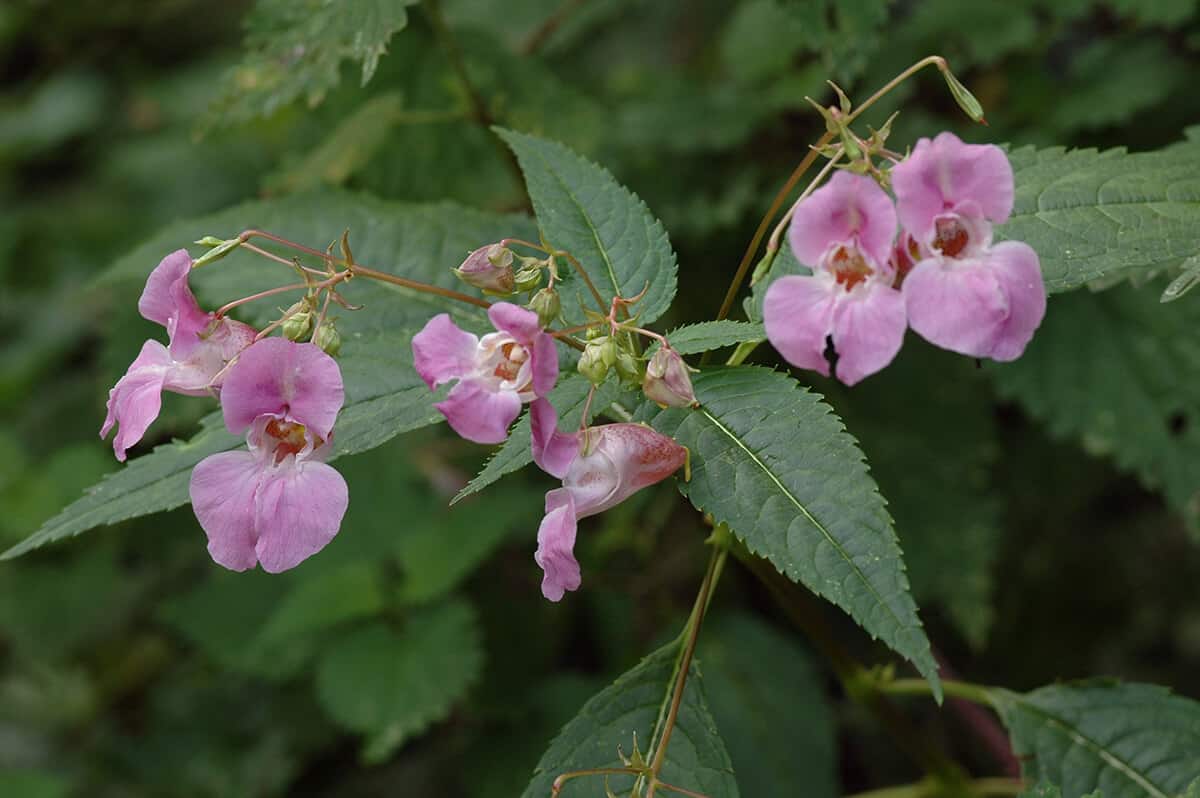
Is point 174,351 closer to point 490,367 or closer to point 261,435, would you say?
point 261,435

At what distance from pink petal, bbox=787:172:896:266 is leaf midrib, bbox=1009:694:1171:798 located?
3.26ft

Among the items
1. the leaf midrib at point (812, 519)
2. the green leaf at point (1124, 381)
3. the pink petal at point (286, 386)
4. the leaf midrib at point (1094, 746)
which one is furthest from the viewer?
the green leaf at point (1124, 381)

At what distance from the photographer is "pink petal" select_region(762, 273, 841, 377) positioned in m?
1.20

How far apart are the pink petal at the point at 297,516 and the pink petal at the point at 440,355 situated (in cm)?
17

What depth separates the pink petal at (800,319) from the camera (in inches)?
47.2

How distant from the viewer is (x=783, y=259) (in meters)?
1.55

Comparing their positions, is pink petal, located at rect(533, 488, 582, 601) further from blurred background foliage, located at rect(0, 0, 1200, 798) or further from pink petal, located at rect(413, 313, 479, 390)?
blurred background foliage, located at rect(0, 0, 1200, 798)

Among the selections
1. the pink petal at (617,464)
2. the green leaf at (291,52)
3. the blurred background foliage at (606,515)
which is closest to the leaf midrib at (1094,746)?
the blurred background foliage at (606,515)

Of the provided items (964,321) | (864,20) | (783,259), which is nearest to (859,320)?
(964,321)

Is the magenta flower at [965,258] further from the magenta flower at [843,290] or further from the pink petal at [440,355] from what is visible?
the pink petal at [440,355]

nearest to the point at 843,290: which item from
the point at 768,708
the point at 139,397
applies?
the point at 139,397

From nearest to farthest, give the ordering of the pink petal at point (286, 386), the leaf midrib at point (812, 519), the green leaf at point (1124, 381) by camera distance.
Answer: the leaf midrib at point (812, 519) → the pink petal at point (286, 386) → the green leaf at point (1124, 381)

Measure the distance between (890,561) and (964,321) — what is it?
0.87ft

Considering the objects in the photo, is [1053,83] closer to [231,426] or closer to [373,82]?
[373,82]
